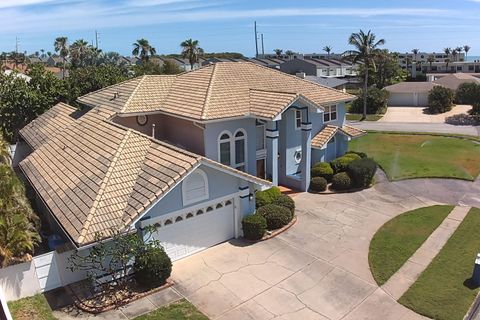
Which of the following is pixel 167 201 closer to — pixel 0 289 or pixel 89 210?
pixel 89 210

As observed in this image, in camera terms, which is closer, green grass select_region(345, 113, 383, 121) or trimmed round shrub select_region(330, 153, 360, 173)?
trimmed round shrub select_region(330, 153, 360, 173)

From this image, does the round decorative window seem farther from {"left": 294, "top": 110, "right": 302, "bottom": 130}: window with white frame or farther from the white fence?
the white fence

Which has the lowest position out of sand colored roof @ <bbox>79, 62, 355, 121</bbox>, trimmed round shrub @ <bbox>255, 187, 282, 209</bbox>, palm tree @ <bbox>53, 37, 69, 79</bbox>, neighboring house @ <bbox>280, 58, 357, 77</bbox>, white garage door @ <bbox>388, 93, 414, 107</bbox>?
trimmed round shrub @ <bbox>255, 187, 282, 209</bbox>

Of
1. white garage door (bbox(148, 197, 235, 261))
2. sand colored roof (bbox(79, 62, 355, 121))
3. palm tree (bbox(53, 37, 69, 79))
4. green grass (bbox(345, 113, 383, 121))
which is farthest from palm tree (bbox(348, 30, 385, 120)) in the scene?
palm tree (bbox(53, 37, 69, 79))

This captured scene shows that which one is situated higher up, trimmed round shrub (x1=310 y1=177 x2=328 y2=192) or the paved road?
the paved road

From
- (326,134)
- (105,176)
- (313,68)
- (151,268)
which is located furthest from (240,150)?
(313,68)

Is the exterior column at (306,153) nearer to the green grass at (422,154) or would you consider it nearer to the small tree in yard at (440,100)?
the green grass at (422,154)
